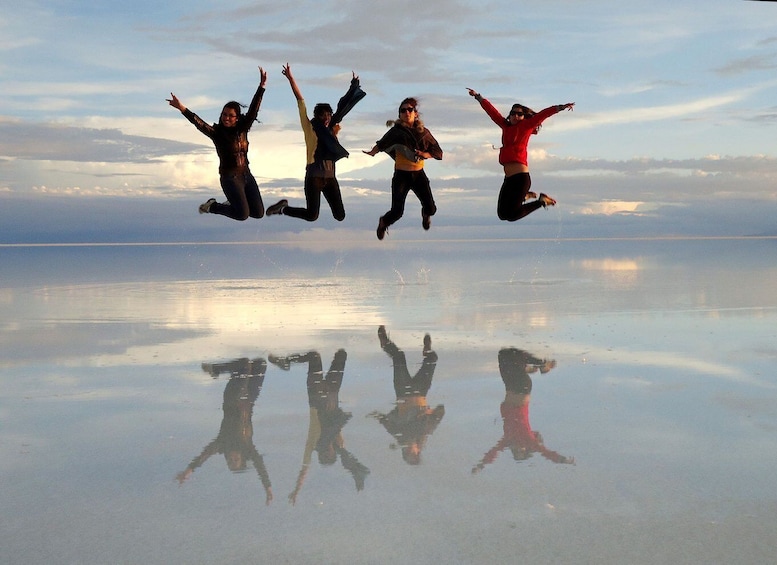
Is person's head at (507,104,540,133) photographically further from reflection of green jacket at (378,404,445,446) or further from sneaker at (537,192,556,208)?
reflection of green jacket at (378,404,445,446)

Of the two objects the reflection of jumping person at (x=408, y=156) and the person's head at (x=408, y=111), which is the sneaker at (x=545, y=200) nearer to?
the reflection of jumping person at (x=408, y=156)

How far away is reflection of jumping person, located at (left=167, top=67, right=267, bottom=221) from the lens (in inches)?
467

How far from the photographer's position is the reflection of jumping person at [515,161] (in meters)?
13.3

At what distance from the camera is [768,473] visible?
314 inches

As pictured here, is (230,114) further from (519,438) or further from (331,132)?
(519,438)

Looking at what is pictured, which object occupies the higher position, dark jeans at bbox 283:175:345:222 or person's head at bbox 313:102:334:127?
A: person's head at bbox 313:102:334:127

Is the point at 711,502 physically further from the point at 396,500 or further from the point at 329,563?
the point at 329,563

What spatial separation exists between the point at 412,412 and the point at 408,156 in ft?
14.4

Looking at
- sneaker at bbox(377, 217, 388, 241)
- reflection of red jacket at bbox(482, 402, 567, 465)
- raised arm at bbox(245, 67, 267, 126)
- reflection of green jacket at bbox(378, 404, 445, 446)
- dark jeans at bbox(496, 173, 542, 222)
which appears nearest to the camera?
reflection of red jacket at bbox(482, 402, 567, 465)

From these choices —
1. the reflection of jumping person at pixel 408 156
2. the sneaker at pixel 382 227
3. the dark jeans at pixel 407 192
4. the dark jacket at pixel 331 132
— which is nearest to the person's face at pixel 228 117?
the dark jacket at pixel 331 132

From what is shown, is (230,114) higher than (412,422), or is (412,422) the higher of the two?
(230,114)

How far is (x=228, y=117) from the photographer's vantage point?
11.9 metres

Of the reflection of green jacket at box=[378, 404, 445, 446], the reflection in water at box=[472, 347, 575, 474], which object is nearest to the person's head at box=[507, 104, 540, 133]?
the reflection in water at box=[472, 347, 575, 474]

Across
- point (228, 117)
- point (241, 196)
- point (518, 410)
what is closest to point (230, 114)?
point (228, 117)
